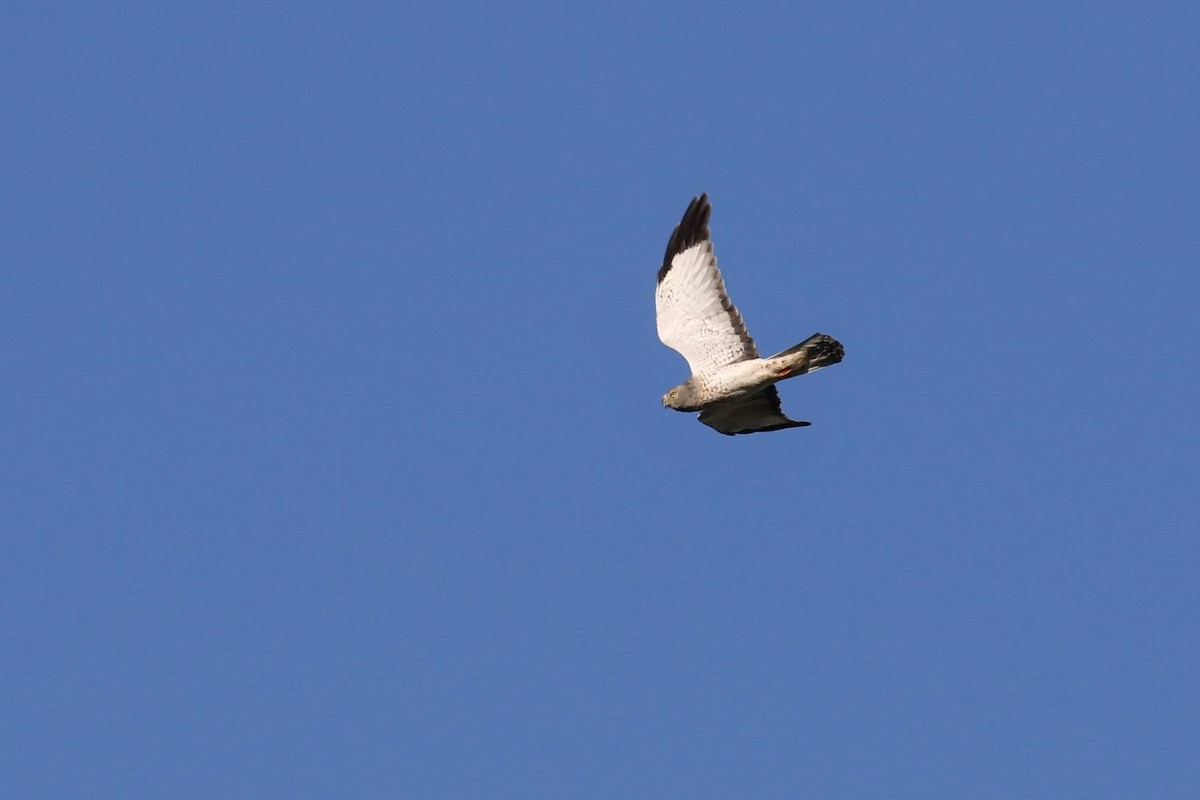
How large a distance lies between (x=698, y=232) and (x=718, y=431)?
2.91 metres

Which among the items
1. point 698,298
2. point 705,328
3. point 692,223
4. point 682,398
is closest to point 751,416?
point 682,398

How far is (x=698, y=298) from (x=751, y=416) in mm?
2109

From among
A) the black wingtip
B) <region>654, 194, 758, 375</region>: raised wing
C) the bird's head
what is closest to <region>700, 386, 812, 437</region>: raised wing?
the bird's head

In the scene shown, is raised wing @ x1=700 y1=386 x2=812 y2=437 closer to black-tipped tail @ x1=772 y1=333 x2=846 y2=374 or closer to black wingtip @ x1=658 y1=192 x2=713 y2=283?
black-tipped tail @ x1=772 y1=333 x2=846 y2=374

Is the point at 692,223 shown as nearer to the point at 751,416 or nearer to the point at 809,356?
the point at 809,356

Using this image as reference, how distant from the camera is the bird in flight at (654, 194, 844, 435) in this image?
2222cm

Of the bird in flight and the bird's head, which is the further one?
the bird's head

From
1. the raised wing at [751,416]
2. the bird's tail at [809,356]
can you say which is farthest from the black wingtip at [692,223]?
the raised wing at [751,416]

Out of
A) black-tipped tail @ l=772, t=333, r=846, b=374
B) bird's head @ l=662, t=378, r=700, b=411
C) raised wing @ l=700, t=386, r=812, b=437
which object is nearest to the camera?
black-tipped tail @ l=772, t=333, r=846, b=374

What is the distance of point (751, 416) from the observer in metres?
23.8

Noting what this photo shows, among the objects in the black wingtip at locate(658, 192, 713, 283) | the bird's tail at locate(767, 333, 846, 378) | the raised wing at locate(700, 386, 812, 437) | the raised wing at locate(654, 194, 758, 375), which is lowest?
the raised wing at locate(700, 386, 812, 437)

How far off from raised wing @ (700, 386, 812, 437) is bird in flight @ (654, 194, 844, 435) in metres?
0.51

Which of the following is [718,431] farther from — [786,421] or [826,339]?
[826,339]

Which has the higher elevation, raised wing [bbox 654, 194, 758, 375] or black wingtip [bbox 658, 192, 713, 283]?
black wingtip [bbox 658, 192, 713, 283]
